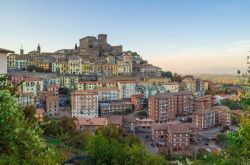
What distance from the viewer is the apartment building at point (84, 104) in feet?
104

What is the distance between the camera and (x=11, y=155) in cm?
348

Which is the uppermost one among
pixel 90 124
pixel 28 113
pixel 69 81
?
pixel 69 81

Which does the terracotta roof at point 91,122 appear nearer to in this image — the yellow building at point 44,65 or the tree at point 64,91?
the tree at point 64,91

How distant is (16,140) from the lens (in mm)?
3625

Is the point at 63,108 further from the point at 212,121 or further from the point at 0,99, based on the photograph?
the point at 0,99

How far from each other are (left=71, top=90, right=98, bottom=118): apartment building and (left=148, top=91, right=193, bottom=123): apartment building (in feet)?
16.4

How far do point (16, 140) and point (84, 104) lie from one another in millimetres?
28265

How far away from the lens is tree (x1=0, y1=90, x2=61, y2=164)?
11.3 feet

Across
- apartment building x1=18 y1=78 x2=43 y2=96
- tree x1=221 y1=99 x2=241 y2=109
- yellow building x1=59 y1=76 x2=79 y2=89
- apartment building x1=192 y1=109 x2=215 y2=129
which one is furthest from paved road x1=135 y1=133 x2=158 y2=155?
yellow building x1=59 y1=76 x2=79 y2=89

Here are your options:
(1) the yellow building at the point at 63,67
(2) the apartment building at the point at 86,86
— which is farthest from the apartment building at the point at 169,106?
(1) the yellow building at the point at 63,67

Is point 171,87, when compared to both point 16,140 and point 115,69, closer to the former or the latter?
point 115,69

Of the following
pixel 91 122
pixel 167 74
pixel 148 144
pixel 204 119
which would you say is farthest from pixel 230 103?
pixel 91 122

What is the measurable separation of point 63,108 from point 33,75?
7.08 meters

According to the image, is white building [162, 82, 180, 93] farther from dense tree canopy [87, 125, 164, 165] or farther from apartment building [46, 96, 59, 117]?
dense tree canopy [87, 125, 164, 165]
